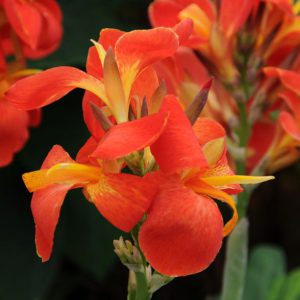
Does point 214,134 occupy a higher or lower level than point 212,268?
higher

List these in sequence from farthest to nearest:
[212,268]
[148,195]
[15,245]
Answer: [212,268] < [15,245] < [148,195]

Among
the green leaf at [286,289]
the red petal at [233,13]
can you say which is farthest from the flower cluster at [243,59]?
the green leaf at [286,289]

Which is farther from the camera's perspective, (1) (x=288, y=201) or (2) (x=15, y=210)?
(1) (x=288, y=201)

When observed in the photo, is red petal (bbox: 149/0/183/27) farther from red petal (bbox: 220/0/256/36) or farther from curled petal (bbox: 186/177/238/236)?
curled petal (bbox: 186/177/238/236)

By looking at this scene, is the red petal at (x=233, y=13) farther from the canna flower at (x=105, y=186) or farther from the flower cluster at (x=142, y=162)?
the canna flower at (x=105, y=186)

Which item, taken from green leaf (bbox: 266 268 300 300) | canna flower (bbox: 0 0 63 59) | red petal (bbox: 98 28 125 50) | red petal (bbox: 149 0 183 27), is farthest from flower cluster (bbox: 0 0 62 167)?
green leaf (bbox: 266 268 300 300)

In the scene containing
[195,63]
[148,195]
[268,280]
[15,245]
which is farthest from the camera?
[268,280]

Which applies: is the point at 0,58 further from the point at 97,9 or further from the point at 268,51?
the point at 97,9

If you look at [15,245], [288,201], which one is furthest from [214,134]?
[288,201]

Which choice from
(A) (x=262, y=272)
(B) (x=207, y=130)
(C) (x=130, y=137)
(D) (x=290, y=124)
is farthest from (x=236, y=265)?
(A) (x=262, y=272)
